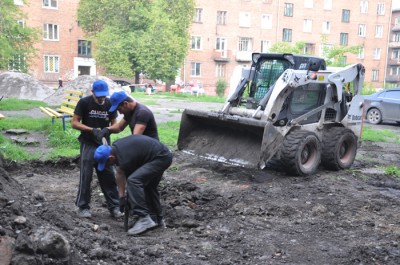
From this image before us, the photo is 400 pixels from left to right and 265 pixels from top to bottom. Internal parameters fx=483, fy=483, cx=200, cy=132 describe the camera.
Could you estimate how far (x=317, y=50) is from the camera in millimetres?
54781

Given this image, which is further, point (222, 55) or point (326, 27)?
point (326, 27)

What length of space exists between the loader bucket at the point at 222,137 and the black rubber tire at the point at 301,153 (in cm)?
49

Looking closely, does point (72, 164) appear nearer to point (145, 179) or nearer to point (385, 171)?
point (145, 179)

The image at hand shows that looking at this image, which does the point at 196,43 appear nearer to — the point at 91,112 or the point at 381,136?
the point at 381,136

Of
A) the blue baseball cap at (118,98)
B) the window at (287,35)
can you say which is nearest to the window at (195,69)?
the window at (287,35)

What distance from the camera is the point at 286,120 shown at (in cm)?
866

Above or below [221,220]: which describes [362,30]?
above

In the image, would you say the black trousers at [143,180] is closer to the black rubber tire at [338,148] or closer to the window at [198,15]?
the black rubber tire at [338,148]

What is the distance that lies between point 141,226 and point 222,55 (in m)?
47.0

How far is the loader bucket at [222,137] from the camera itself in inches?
327

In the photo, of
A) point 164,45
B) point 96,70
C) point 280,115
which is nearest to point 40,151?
point 280,115

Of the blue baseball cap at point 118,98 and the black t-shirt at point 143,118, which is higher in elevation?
the blue baseball cap at point 118,98

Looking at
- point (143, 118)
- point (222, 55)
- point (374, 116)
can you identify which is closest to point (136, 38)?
point (222, 55)

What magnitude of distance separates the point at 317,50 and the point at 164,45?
22.5 m
